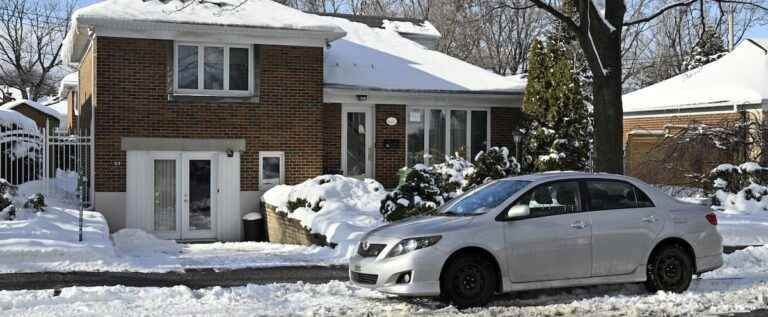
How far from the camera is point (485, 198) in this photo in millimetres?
9961

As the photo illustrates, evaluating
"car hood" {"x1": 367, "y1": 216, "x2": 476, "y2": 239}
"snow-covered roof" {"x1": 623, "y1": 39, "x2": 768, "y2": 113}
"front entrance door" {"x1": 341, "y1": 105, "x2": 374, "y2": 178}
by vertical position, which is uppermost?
"snow-covered roof" {"x1": 623, "y1": 39, "x2": 768, "y2": 113}

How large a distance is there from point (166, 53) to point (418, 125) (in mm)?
6443

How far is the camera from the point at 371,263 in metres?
9.27

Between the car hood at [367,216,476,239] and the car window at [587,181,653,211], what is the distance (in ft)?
5.23

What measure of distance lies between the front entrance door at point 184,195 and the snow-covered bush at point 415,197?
5.38m

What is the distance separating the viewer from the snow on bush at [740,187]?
62.4ft

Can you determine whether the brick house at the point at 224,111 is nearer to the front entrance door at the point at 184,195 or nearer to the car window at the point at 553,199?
the front entrance door at the point at 184,195

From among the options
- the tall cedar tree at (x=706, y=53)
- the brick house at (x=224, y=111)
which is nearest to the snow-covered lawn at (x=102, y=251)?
the brick house at (x=224, y=111)

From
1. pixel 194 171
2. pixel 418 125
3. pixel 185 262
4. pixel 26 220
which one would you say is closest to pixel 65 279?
pixel 185 262

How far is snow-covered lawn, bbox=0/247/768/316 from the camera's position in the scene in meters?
8.84

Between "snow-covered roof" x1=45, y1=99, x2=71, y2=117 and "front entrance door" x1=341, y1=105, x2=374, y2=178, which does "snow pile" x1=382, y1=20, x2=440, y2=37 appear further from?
"snow-covered roof" x1=45, y1=99, x2=71, y2=117

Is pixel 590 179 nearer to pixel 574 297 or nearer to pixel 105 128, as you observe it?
pixel 574 297

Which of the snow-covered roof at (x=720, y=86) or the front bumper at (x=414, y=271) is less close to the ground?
the snow-covered roof at (x=720, y=86)

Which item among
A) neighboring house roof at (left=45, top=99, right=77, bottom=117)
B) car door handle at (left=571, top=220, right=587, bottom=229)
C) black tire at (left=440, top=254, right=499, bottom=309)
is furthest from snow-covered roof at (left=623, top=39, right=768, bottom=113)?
neighboring house roof at (left=45, top=99, right=77, bottom=117)
